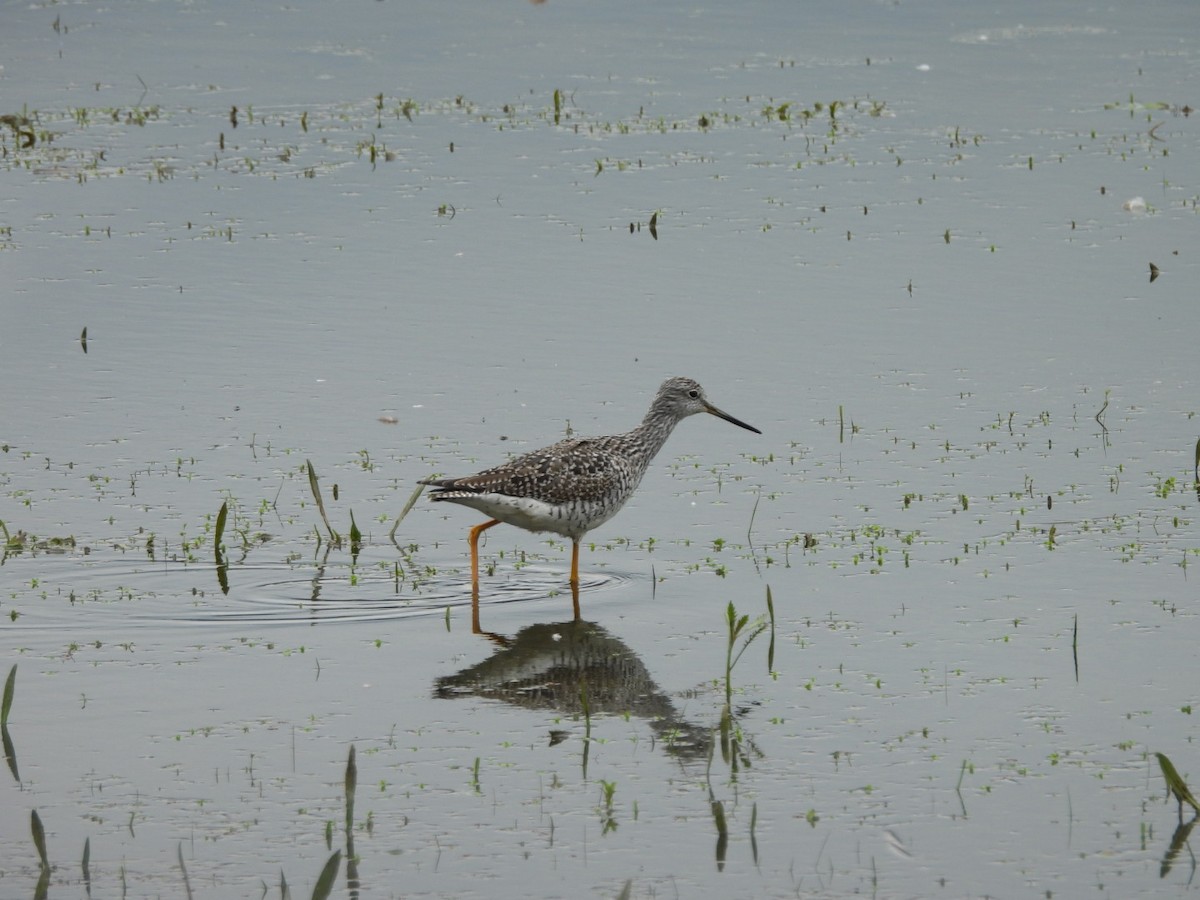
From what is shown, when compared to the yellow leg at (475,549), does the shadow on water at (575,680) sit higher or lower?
lower

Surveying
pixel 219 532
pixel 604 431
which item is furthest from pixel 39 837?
pixel 604 431

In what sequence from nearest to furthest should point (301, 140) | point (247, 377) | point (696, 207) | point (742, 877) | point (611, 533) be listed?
point (742, 877) → point (611, 533) → point (247, 377) → point (696, 207) → point (301, 140)

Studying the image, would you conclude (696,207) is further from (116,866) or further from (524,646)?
(116,866)

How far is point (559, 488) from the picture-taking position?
38.2ft

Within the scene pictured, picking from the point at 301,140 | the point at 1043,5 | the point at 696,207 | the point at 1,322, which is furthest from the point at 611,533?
the point at 1043,5

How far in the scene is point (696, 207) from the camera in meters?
20.2

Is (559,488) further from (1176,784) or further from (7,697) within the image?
(1176,784)

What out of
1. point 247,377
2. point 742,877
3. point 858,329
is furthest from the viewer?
point 858,329

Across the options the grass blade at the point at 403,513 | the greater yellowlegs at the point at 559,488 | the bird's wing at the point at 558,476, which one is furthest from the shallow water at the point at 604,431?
the bird's wing at the point at 558,476

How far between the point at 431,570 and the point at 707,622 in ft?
6.14

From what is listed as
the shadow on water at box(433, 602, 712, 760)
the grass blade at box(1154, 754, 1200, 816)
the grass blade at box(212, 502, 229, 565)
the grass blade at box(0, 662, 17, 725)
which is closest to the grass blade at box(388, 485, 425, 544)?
the grass blade at box(212, 502, 229, 565)

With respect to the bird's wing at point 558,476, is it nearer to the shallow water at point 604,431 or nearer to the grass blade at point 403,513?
the grass blade at point 403,513

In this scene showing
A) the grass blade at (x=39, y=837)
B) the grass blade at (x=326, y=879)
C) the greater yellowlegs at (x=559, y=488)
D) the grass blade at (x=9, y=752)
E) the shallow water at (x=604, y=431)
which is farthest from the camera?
the greater yellowlegs at (x=559, y=488)

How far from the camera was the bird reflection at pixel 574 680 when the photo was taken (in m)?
9.50
